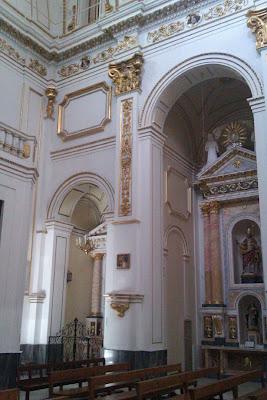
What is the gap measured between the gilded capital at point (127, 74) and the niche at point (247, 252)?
4433 mm

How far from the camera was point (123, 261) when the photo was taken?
31.0 ft

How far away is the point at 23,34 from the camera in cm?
1144

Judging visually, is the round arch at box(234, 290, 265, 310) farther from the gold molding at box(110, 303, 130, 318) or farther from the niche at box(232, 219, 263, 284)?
the gold molding at box(110, 303, 130, 318)

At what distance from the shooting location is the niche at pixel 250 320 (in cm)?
1066

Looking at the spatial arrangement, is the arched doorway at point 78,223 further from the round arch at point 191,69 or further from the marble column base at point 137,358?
the marble column base at point 137,358

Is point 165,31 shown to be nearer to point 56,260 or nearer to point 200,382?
point 56,260

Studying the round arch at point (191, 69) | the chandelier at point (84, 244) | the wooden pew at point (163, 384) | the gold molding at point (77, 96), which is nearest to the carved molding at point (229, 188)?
the round arch at point (191, 69)

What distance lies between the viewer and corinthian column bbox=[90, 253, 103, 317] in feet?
45.8

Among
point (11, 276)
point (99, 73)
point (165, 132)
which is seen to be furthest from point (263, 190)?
point (99, 73)

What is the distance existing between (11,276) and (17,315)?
0.63m

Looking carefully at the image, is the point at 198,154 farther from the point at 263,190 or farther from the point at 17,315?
the point at 17,315

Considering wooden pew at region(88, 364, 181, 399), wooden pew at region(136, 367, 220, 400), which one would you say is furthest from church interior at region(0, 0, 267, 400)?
wooden pew at region(136, 367, 220, 400)

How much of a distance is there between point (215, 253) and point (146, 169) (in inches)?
127

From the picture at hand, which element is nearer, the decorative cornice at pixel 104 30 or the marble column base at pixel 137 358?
the marble column base at pixel 137 358
